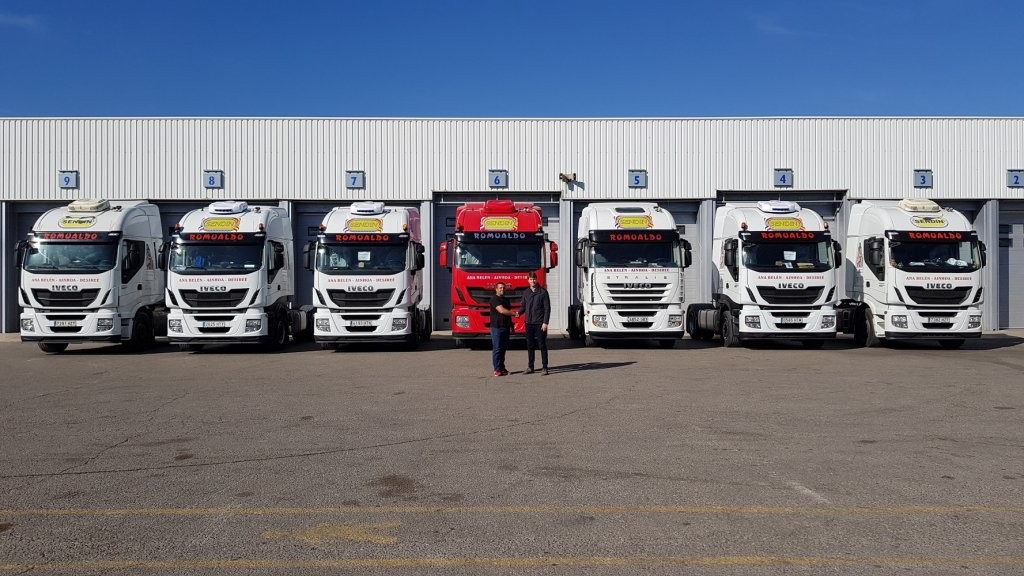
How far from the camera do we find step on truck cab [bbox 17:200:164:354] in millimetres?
17234

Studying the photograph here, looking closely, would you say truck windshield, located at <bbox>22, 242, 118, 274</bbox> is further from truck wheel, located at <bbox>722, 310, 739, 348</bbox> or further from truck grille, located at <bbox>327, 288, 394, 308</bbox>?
truck wheel, located at <bbox>722, 310, 739, 348</bbox>

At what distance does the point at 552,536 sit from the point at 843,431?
14.6 feet

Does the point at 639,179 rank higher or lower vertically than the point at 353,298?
higher

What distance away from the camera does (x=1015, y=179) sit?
25297 mm

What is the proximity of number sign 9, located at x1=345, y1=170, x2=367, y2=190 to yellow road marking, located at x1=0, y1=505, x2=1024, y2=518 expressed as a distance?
20.2 metres

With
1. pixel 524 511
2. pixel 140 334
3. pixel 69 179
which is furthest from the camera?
pixel 69 179

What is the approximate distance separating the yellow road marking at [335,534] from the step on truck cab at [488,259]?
12.1m

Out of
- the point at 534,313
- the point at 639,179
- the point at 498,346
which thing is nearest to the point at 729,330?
the point at 534,313

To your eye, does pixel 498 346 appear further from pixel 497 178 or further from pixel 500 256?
pixel 497 178

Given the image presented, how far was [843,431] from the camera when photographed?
820 centimetres

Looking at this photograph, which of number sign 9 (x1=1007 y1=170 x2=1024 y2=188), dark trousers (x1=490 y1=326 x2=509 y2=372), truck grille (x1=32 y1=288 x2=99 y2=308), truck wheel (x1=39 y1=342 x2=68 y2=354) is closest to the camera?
dark trousers (x1=490 y1=326 x2=509 y2=372)

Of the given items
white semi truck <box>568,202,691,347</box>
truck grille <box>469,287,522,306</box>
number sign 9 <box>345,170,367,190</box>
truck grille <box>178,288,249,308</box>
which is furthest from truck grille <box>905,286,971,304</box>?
number sign 9 <box>345,170,367,190</box>

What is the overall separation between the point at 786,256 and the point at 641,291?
3361mm

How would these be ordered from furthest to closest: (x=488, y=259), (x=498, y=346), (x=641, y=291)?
1. (x=488, y=259)
2. (x=641, y=291)
3. (x=498, y=346)
